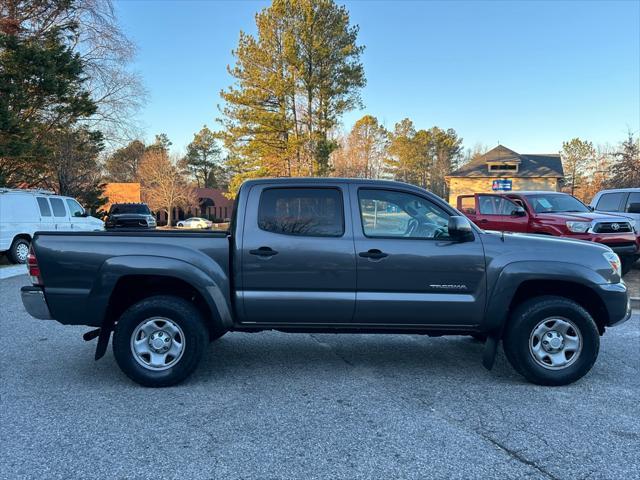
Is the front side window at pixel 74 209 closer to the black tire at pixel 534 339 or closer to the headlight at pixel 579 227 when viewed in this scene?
the headlight at pixel 579 227

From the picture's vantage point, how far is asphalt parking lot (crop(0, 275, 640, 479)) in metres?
2.94

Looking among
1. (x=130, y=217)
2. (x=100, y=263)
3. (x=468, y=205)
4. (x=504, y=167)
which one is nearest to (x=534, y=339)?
(x=100, y=263)

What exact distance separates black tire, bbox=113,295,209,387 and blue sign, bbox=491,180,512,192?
136 feet

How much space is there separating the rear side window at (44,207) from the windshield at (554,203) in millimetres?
12875

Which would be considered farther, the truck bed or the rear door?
the rear door

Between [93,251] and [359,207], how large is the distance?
7.97 feet

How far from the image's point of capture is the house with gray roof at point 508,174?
41.9 m

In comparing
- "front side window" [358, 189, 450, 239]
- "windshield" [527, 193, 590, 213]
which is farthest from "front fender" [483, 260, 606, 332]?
"windshield" [527, 193, 590, 213]

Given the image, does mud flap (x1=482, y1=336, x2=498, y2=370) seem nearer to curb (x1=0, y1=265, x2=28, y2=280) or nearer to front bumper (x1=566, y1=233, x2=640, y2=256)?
front bumper (x1=566, y1=233, x2=640, y2=256)

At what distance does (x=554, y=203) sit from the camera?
10.4 metres

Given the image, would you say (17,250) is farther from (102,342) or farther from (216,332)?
(216,332)

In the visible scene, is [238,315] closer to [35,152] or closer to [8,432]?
[8,432]

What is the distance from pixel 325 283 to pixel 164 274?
1.43 meters

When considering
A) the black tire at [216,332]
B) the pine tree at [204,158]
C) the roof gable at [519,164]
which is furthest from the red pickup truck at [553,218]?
the pine tree at [204,158]
